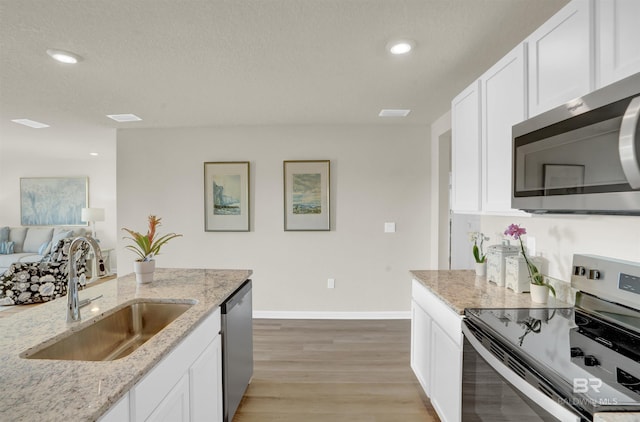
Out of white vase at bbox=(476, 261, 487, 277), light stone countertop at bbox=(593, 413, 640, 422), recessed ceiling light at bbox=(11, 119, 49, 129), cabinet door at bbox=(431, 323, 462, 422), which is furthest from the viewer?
recessed ceiling light at bbox=(11, 119, 49, 129)

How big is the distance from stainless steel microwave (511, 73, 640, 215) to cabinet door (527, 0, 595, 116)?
0.41 feet

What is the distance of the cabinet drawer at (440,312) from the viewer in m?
1.61

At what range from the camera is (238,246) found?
4.01m

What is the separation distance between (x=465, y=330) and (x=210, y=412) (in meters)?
1.37

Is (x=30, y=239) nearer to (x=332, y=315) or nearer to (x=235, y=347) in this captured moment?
(x=332, y=315)

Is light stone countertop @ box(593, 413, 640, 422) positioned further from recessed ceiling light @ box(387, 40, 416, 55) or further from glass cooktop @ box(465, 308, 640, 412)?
recessed ceiling light @ box(387, 40, 416, 55)

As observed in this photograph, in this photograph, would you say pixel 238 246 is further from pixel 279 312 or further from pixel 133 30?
pixel 133 30

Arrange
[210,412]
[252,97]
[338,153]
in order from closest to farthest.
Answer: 1. [210,412]
2. [252,97]
3. [338,153]

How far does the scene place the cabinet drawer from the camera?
1.61 metres

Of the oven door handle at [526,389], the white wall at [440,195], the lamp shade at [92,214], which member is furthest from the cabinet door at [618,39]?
the lamp shade at [92,214]

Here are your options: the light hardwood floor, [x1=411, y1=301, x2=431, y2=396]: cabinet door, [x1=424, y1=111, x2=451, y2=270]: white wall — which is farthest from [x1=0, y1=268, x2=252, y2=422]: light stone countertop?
[x1=424, y1=111, x2=451, y2=270]: white wall

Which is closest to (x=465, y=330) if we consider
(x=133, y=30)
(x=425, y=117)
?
(x=133, y=30)

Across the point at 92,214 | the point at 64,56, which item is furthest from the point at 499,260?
the point at 92,214

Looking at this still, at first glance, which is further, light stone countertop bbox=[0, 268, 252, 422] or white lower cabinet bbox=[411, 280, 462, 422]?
white lower cabinet bbox=[411, 280, 462, 422]
